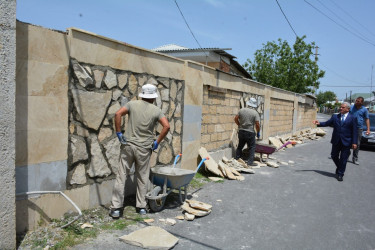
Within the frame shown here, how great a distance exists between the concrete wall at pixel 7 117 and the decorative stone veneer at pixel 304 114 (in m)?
17.8

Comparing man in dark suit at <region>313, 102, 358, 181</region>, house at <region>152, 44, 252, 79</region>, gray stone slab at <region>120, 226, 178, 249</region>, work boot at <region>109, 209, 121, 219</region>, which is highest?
house at <region>152, 44, 252, 79</region>

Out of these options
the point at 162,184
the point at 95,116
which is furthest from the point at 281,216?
the point at 95,116

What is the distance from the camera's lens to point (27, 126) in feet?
11.8

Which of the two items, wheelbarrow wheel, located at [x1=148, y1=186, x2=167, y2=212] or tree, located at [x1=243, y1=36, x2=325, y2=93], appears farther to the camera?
tree, located at [x1=243, y1=36, x2=325, y2=93]

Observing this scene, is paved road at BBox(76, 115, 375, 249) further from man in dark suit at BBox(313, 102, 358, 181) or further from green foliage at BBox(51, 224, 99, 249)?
man in dark suit at BBox(313, 102, 358, 181)

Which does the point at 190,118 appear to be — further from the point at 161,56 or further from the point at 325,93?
the point at 325,93

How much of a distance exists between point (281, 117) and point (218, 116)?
745cm

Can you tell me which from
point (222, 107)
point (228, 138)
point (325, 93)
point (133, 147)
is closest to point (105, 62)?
point (133, 147)

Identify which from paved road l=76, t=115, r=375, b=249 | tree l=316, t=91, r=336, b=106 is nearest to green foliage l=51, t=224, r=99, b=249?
paved road l=76, t=115, r=375, b=249

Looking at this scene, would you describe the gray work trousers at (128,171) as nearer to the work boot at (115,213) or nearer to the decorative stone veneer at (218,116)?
the work boot at (115,213)

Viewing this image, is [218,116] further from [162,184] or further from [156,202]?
[156,202]

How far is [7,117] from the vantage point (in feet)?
9.92

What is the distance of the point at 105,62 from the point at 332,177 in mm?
6482

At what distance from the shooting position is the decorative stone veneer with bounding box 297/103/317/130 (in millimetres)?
19062
